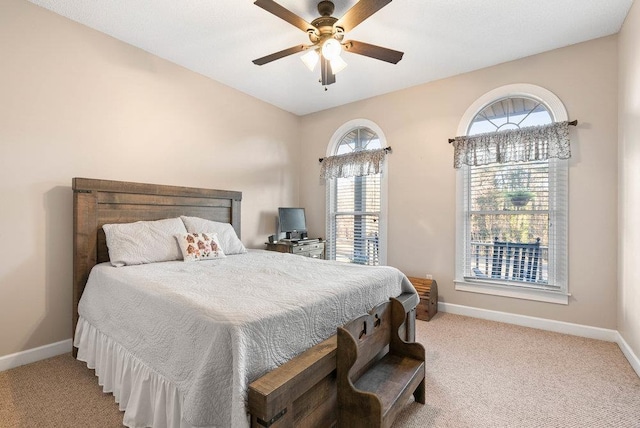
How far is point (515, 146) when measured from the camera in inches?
126

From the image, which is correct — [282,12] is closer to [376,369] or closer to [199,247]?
[199,247]

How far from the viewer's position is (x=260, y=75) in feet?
11.9

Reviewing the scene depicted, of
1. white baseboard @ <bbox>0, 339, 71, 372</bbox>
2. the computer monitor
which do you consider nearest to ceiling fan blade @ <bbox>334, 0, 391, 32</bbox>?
the computer monitor

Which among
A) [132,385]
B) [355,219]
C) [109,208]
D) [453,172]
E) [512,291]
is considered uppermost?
[453,172]

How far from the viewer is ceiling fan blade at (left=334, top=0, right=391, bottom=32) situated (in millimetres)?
1923

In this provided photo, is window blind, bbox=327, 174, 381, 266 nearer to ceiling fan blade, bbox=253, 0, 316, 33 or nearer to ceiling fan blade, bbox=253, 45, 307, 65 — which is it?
ceiling fan blade, bbox=253, 45, 307, 65

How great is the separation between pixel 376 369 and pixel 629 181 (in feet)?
8.49

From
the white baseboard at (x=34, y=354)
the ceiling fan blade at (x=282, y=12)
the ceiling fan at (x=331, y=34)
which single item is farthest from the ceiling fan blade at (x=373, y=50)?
the white baseboard at (x=34, y=354)

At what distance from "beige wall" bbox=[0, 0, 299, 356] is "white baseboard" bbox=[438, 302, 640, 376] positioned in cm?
352

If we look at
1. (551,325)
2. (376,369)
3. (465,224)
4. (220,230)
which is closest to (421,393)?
(376,369)

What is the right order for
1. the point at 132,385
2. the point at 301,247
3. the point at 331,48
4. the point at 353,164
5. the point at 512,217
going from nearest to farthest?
the point at 132,385 < the point at 331,48 < the point at 512,217 < the point at 301,247 < the point at 353,164

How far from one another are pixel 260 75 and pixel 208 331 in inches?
127

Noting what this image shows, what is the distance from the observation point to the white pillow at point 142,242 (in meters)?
2.43

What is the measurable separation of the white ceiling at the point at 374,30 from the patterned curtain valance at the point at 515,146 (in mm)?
816
